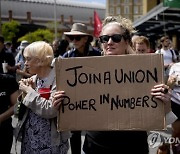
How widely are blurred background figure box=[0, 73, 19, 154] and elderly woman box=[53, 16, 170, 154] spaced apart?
103 cm

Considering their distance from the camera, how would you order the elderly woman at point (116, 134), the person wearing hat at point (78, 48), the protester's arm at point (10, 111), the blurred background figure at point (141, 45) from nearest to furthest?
the elderly woman at point (116, 134), the protester's arm at point (10, 111), the person wearing hat at point (78, 48), the blurred background figure at point (141, 45)

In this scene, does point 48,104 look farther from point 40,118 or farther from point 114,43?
point 114,43

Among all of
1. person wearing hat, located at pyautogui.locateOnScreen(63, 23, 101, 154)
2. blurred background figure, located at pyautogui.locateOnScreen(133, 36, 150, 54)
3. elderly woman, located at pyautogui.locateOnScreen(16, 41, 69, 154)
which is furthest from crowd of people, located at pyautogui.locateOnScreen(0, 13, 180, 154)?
blurred background figure, located at pyautogui.locateOnScreen(133, 36, 150, 54)

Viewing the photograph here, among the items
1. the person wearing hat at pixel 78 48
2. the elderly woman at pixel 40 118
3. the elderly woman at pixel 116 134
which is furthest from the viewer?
the person wearing hat at pixel 78 48

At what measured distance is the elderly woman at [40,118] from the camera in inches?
127

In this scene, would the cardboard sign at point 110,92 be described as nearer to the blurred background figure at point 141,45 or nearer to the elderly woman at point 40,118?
the elderly woman at point 40,118

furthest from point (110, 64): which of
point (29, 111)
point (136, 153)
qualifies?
point (29, 111)

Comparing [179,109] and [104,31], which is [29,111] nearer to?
[104,31]

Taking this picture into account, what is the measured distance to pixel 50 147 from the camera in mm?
3283

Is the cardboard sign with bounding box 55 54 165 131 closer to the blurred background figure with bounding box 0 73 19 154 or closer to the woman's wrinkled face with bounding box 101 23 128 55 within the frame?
the woman's wrinkled face with bounding box 101 23 128 55

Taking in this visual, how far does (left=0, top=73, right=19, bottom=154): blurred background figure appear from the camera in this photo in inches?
146

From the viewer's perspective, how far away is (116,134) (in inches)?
109

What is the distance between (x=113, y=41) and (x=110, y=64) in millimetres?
192

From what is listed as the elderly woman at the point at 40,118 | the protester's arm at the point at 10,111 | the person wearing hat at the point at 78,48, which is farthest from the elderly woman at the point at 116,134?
the person wearing hat at the point at 78,48
